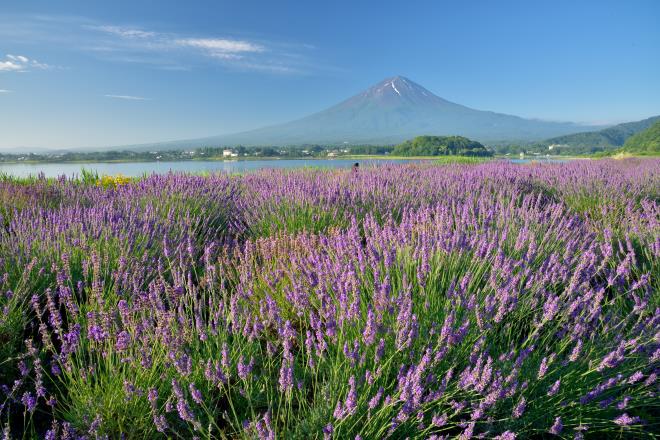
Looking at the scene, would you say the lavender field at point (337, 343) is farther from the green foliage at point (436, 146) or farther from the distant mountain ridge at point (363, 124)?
Result: the distant mountain ridge at point (363, 124)

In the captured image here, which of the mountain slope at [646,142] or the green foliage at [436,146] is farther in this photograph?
the green foliage at [436,146]

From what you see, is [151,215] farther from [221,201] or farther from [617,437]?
[617,437]

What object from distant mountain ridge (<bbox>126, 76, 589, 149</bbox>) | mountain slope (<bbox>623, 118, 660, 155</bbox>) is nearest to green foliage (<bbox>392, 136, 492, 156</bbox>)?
mountain slope (<bbox>623, 118, 660, 155</bbox>)

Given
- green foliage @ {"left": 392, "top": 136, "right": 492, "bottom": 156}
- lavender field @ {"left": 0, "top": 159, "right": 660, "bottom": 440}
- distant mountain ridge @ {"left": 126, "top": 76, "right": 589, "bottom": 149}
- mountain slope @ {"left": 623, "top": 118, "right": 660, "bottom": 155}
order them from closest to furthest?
lavender field @ {"left": 0, "top": 159, "right": 660, "bottom": 440} < mountain slope @ {"left": 623, "top": 118, "right": 660, "bottom": 155} < green foliage @ {"left": 392, "top": 136, "right": 492, "bottom": 156} < distant mountain ridge @ {"left": 126, "top": 76, "right": 589, "bottom": 149}

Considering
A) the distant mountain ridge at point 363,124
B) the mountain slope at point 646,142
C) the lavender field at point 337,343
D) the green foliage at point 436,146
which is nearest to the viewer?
the lavender field at point 337,343

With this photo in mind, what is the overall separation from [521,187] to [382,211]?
302cm

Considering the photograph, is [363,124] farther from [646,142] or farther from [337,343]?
[337,343]

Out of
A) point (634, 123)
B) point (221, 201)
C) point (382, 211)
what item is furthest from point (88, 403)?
Answer: point (634, 123)

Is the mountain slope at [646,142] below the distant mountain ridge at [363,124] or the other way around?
below

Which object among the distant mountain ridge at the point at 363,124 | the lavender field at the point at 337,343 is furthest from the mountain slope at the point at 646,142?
the distant mountain ridge at the point at 363,124

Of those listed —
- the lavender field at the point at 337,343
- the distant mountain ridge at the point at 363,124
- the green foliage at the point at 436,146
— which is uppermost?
the distant mountain ridge at the point at 363,124

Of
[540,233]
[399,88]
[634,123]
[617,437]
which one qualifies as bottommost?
[617,437]

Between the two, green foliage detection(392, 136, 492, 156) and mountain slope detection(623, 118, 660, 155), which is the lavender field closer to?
green foliage detection(392, 136, 492, 156)

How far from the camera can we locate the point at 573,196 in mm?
5258
